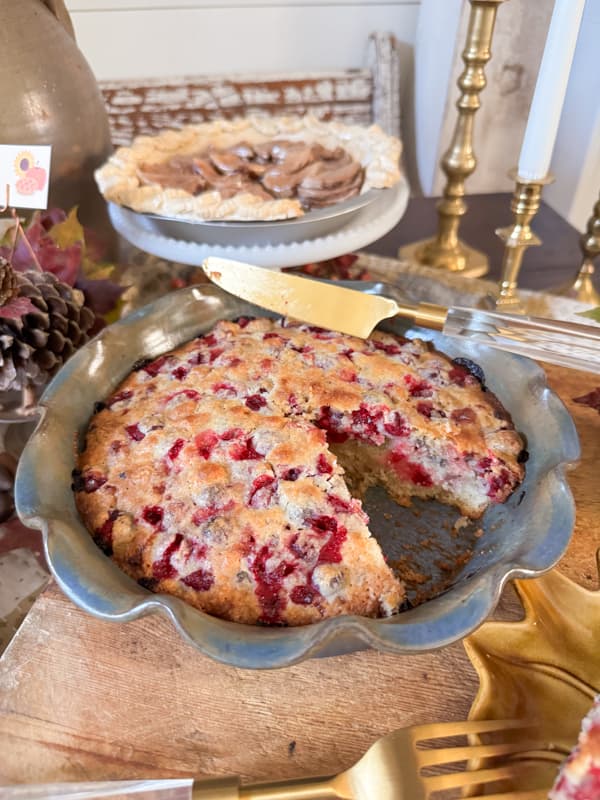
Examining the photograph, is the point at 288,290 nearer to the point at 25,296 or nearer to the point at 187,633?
the point at 25,296

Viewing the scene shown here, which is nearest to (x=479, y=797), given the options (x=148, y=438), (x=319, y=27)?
(x=148, y=438)

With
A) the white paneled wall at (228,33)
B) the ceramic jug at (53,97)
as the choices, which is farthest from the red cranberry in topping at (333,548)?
the white paneled wall at (228,33)

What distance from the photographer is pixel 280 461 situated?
1056mm

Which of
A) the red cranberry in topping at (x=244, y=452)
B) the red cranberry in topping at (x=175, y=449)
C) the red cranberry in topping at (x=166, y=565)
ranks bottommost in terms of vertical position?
the red cranberry in topping at (x=166, y=565)

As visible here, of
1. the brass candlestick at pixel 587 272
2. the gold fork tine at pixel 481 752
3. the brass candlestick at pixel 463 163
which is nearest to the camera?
the gold fork tine at pixel 481 752

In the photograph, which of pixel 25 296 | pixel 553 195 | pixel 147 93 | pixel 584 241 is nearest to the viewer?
pixel 25 296

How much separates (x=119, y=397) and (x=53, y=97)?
78cm

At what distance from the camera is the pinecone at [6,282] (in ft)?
3.66

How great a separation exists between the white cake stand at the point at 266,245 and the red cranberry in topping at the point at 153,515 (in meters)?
0.69

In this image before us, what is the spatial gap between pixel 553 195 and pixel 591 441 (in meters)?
1.63

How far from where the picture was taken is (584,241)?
180 cm

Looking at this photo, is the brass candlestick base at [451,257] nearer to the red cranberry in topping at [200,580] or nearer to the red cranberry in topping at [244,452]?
the red cranberry in topping at [244,452]

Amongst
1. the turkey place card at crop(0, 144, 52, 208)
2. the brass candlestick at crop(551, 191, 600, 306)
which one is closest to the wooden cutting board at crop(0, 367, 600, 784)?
the turkey place card at crop(0, 144, 52, 208)

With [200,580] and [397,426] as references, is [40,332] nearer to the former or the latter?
[200,580]
